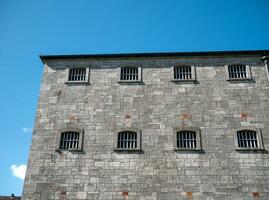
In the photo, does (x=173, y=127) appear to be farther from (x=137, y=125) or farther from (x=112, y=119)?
(x=112, y=119)

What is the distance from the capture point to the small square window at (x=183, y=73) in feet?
55.0

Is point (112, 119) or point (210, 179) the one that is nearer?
point (210, 179)

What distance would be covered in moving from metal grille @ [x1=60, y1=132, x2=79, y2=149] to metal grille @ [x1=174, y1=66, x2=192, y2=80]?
6.80 metres

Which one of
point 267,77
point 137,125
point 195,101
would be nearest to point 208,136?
point 195,101

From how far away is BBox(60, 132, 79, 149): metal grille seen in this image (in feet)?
50.3

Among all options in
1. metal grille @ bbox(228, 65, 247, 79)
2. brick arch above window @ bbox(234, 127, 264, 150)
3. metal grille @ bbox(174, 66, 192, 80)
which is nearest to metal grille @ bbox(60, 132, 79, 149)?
metal grille @ bbox(174, 66, 192, 80)

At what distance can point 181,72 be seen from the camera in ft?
56.3

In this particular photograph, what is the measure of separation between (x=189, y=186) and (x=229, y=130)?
3.73 meters

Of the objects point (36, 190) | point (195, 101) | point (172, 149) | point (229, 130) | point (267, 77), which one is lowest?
point (36, 190)

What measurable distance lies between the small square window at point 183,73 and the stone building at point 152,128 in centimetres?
6

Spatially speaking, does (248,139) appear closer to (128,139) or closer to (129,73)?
(128,139)

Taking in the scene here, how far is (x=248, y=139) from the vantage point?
14.9 metres

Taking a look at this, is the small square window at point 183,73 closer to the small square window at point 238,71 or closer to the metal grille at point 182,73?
the metal grille at point 182,73

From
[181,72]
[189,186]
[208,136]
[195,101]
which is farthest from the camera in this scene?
[181,72]
